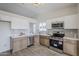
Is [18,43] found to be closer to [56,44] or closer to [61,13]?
[56,44]

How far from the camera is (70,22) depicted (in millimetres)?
2451

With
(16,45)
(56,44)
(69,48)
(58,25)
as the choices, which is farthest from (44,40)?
(16,45)

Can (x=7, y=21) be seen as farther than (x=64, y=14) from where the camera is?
No

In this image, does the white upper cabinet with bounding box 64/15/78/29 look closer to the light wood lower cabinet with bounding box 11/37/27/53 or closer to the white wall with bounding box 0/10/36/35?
the white wall with bounding box 0/10/36/35

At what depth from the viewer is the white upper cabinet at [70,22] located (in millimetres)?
2345

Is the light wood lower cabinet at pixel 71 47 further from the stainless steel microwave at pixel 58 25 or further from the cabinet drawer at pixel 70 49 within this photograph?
the stainless steel microwave at pixel 58 25

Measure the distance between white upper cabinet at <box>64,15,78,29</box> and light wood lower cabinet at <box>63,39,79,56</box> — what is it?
0.53m

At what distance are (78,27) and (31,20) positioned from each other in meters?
1.56

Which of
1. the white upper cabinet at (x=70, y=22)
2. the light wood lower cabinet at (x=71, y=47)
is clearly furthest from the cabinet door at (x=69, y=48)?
the white upper cabinet at (x=70, y=22)

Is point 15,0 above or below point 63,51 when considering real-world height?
above

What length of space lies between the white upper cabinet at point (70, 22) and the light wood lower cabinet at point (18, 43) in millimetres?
1668

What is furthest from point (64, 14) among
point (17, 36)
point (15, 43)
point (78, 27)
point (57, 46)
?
point (15, 43)

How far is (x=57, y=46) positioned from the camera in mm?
2643

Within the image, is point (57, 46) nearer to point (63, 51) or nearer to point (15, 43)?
point (63, 51)
